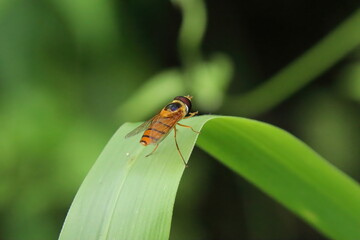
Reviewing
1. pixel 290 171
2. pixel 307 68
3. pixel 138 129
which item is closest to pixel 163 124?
pixel 138 129

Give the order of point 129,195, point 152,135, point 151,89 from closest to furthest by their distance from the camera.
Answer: point 129,195 → point 152,135 → point 151,89

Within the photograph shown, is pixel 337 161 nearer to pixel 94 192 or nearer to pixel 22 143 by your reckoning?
pixel 22 143

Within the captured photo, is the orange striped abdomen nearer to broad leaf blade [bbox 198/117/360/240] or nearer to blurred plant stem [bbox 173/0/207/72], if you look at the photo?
broad leaf blade [bbox 198/117/360/240]

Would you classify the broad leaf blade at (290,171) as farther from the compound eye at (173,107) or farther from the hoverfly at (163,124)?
the compound eye at (173,107)

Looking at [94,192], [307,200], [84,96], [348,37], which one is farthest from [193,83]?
[94,192]

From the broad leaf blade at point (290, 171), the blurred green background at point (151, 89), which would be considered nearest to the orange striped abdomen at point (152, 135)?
the broad leaf blade at point (290, 171)

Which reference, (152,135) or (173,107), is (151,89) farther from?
(152,135)
